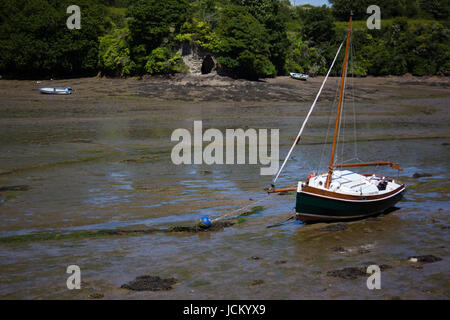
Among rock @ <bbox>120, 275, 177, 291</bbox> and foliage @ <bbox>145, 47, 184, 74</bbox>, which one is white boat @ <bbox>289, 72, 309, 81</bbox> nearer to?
foliage @ <bbox>145, 47, 184, 74</bbox>

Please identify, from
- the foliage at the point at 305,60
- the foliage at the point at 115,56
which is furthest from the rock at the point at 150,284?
the foliage at the point at 305,60

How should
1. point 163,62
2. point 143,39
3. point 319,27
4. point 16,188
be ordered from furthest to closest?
point 319,27
point 143,39
point 163,62
point 16,188

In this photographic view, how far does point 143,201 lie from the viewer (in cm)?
1919

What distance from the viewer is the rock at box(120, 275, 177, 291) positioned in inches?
454

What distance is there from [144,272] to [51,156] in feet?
51.1

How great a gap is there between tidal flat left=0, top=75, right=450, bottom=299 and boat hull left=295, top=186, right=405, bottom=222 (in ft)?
1.13

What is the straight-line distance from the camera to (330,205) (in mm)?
16484

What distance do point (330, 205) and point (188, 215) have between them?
4907 mm

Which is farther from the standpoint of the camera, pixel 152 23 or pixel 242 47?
pixel 242 47

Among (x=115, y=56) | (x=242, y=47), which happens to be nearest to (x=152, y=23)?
(x=115, y=56)

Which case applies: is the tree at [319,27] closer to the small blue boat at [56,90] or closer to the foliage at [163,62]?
the foliage at [163,62]

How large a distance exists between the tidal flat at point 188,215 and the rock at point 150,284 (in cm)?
11

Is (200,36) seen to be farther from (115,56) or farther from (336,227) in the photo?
(336,227)

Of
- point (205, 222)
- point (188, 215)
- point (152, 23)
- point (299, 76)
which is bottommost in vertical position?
point (188, 215)
